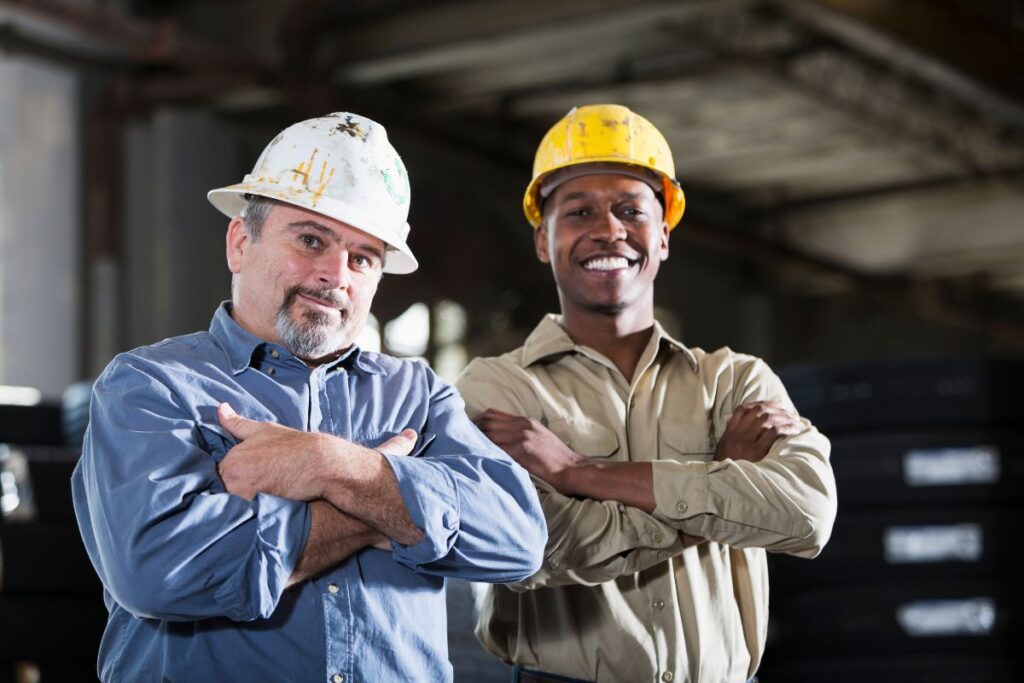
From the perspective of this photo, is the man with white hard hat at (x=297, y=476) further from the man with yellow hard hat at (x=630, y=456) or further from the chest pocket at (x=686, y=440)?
the chest pocket at (x=686, y=440)

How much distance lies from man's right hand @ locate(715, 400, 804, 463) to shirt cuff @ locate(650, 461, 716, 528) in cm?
13

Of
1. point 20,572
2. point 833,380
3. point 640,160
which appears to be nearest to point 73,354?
point 20,572

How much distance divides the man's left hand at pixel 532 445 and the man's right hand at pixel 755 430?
1.00 ft

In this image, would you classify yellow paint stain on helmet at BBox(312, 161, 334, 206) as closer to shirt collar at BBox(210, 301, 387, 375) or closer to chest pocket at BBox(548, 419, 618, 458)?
shirt collar at BBox(210, 301, 387, 375)

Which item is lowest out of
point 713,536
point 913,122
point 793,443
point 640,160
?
point 713,536

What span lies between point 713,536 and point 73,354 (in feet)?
22.6

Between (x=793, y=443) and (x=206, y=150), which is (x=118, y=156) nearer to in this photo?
(x=206, y=150)

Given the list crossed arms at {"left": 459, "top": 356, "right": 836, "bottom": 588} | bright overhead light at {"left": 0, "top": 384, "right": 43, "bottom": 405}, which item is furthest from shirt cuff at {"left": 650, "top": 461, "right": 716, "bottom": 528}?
bright overhead light at {"left": 0, "top": 384, "right": 43, "bottom": 405}

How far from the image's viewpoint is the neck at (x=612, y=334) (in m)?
2.83

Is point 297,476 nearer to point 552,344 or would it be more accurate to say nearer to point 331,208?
point 331,208

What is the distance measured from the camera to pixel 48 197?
8547mm

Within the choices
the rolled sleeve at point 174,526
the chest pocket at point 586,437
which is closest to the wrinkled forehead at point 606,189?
the chest pocket at point 586,437

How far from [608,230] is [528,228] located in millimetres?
8700

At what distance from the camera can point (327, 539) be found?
1947 millimetres
